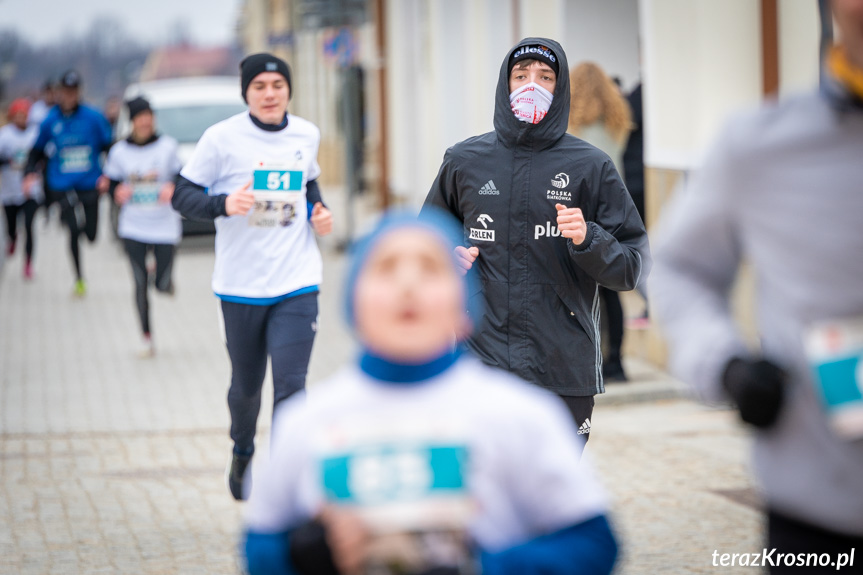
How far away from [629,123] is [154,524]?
4.74 m

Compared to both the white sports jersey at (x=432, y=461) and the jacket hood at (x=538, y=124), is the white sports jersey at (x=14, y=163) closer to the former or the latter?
the jacket hood at (x=538, y=124)

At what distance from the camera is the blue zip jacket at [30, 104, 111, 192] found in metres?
15.9

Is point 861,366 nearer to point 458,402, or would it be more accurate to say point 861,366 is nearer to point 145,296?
point 458,402

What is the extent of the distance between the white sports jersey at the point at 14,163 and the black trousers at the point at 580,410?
13513 mm

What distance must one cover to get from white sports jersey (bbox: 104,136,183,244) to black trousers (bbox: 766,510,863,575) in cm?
1006

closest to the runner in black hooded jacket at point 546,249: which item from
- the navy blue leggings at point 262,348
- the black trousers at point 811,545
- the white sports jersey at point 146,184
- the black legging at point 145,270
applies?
the navy blue leggings at point 262,348

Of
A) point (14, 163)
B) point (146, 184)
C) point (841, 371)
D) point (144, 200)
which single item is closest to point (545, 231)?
point (841, 371)

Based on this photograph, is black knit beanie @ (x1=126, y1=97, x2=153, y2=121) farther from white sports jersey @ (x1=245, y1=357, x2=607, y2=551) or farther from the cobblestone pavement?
white sports jersey @ (x1=245, y1=357, x2=607, y2=551)

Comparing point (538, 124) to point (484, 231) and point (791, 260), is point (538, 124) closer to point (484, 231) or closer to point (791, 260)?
point (484, 231)

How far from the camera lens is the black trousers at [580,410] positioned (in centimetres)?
507

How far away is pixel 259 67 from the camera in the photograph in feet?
21.8

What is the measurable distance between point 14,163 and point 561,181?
15.6 meters

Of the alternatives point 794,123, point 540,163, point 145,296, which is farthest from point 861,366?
point 145,296

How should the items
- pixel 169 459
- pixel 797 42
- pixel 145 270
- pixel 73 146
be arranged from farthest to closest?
pixel 73 146 → pixel 145 270 → pixel 797 42 → pixel 169 459
